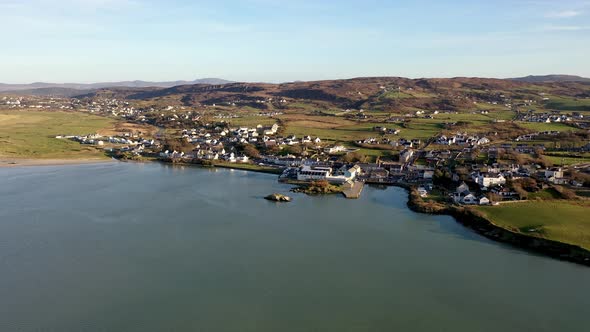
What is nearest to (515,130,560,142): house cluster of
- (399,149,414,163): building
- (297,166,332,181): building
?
(399,149,414,163): building

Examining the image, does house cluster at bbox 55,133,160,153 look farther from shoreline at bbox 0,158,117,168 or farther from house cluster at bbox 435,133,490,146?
house cluster at bbox 435,133,490,146

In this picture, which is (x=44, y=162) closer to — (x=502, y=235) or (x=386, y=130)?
(x=386, y=130)

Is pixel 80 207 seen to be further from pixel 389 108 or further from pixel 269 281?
pixel 389 108

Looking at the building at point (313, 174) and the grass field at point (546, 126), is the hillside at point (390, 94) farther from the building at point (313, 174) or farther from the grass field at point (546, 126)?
the building at point (313, 174)

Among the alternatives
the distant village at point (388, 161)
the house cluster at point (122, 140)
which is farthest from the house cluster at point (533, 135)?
the house cluster at point (122, 140)

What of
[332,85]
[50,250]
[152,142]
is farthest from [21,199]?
[332,85]
